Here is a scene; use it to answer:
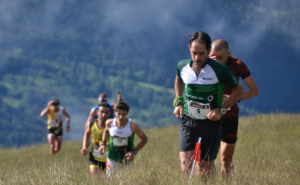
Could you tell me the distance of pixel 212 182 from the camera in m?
4.46

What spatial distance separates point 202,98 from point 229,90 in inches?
39.7

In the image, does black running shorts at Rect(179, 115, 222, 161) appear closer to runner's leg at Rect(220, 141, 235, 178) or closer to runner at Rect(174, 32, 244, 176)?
runner at Rect(174, 32, 244, 176)

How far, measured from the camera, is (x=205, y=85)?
4.49 metres

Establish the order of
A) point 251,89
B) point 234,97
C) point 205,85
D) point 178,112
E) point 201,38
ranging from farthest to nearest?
point 251,89, point 234,97, point 178,112, point 205,85, point 201,38

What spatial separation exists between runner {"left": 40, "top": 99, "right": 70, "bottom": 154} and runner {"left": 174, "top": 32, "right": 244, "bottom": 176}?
11191 millimetres

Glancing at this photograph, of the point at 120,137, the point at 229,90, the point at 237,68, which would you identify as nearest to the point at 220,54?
the point at 237,68

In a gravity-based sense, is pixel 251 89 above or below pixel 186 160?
above

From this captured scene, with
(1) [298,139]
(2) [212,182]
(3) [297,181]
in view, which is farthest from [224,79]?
(1) [298,139]

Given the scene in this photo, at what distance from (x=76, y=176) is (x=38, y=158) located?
34.4ft

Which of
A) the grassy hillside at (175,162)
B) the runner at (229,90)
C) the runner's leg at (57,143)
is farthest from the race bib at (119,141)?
the runner's leg at (57,143)

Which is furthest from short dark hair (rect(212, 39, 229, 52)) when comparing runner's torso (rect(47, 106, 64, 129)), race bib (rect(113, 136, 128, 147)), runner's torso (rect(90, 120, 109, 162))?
runner's torso (rect(47, 106, 64, 129))

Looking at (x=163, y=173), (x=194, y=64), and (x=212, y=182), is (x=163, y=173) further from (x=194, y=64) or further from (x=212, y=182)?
(x=194, y=64)

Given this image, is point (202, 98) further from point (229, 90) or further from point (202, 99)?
point (229, 90)

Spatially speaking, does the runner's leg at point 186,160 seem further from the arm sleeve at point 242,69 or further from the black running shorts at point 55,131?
the black running shorts at point 55,131
